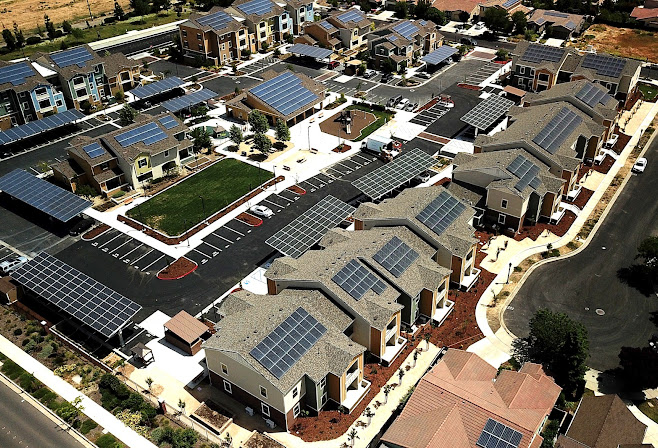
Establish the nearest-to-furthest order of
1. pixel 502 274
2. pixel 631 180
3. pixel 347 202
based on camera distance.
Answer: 1. pixel 502 274
2. pixel 347 202
3. pixel 631 180

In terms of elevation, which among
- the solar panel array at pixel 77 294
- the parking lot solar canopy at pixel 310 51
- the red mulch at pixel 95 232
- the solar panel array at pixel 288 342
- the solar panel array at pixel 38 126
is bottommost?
the red mulch at pixel 95 232

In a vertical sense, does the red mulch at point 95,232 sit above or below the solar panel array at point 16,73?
below

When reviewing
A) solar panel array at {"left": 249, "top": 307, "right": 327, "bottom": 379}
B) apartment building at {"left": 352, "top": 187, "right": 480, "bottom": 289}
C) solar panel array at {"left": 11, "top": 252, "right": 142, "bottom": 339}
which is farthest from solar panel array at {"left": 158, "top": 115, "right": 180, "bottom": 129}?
solar panel array at {"left": 249, "top": 307, "right": 327, "bottom": 379}

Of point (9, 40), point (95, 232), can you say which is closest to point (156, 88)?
point (95, 232)

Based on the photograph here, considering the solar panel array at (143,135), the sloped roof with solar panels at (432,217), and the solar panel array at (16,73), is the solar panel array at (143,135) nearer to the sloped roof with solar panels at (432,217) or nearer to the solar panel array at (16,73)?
the solar panel array at (16,73)

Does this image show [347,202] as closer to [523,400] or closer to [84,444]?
[523,400]

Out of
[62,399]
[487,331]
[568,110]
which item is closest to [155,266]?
[62,399]

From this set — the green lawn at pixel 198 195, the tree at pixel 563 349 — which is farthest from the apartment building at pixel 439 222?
the green lawn at pixel 198 195
